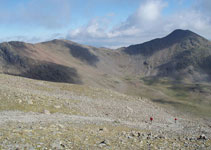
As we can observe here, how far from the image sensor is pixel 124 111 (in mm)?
36688

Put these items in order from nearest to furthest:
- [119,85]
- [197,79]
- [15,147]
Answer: [15,147], [119,85], [197,79]

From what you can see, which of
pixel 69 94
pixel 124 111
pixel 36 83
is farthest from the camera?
pixel 36 83

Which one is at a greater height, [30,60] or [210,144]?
[30,60]

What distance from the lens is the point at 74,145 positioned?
13.3m

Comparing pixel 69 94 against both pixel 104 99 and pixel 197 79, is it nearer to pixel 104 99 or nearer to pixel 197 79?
pixel 104 99

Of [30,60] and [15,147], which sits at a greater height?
[30,60]

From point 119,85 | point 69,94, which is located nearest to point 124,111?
point 69,94

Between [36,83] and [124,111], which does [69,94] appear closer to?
[36,83]

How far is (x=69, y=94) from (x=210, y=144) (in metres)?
29.6

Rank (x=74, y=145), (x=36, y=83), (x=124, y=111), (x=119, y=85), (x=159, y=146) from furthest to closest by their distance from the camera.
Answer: (x=119, y=85), (x=36, y=83), (x=124, y=111), (x=159, y=146), (x=74, y=145)

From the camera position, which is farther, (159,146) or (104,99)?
(104,99)

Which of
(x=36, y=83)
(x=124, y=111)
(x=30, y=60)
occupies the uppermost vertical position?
(x=30, y=60)

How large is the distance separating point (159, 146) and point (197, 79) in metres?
180

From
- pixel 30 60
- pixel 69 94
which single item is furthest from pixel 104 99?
pixel 30 60
